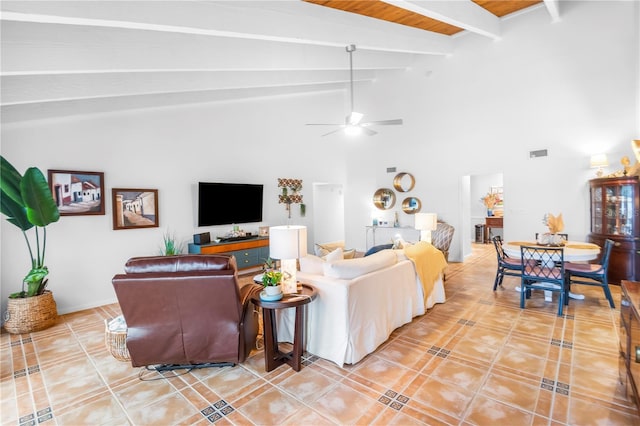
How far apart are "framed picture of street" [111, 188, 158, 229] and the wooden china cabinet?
754cm

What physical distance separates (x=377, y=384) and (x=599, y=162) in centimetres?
548

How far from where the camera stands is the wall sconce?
5168mm

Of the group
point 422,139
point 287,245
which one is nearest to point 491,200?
point 422,139

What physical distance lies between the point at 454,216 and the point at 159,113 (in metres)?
6.48

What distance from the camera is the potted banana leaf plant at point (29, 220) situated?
11.6ft

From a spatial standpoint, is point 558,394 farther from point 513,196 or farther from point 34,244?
point 34,244

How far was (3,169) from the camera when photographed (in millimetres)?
3475

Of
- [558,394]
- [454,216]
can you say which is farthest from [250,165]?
[558,394]

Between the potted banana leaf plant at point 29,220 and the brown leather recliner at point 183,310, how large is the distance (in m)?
2.13

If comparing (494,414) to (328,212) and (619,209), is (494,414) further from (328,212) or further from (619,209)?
(328,212)

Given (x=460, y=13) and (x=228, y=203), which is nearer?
(x=460, y=13)

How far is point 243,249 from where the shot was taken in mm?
6215

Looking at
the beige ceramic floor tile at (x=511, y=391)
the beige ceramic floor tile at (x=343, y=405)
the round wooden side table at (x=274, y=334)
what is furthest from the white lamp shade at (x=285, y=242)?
the beige ceramic floor tile at (x=511, y=391)

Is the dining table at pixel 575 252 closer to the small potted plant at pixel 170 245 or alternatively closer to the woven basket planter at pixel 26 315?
the small potted plant at pixel 170 245
